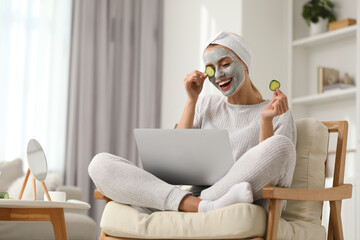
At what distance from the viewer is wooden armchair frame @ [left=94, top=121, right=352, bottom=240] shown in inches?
67.6

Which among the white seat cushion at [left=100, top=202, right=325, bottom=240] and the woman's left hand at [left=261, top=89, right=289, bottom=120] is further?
the woman's left hand at [left=261, top=89, right=289, bottom=120]

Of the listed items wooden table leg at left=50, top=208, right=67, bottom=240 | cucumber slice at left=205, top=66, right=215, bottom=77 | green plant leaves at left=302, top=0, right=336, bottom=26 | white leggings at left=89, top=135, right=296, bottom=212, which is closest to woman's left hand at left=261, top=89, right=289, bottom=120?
white leggings at left=89, top=135, right=296, bottom=212

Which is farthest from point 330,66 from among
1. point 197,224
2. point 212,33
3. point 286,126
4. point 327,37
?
point 197,224

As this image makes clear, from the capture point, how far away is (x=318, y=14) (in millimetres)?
4102

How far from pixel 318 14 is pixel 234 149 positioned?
2234 millimetres

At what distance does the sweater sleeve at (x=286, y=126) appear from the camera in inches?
83.4

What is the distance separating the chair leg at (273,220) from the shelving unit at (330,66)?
1922mm

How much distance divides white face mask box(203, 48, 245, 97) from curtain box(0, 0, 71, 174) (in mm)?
2341

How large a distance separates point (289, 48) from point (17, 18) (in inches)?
80.2

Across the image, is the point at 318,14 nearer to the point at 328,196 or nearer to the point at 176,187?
the point at 328,196

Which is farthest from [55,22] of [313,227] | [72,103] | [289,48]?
[313,227]

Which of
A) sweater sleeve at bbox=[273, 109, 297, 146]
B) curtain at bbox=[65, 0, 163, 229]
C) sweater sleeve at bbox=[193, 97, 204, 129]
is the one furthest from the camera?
curtain at bbox=[65, 0, 163, 229]

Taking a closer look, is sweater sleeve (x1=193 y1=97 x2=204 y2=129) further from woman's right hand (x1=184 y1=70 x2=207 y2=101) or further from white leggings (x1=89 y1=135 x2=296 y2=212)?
white leggings (x1=89 y1=135 x2=296 y2=212)

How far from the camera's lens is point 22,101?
168 inches
